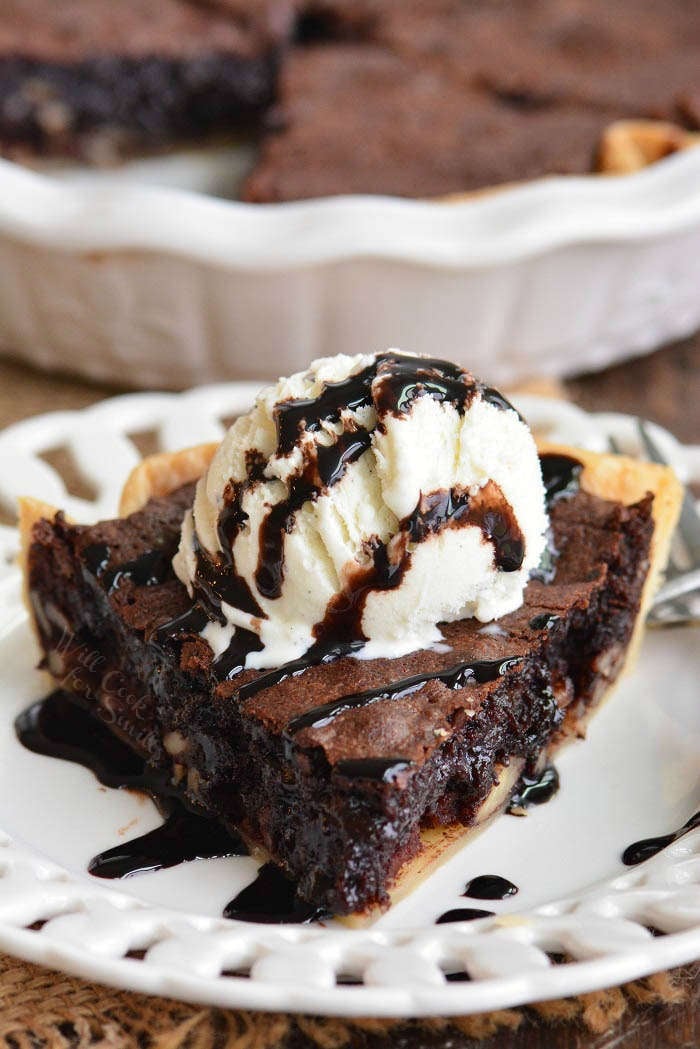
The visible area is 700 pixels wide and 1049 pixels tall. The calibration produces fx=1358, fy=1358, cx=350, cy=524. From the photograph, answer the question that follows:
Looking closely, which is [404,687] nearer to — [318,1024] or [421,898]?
[421,898]

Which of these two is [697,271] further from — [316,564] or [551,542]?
[316,564]

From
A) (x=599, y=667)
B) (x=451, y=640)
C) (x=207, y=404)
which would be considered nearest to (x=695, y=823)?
(x=599, y=667)

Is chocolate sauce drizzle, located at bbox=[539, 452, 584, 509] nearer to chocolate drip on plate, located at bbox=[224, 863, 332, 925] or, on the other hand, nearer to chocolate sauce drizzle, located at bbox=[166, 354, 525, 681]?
chocolate sauce drizzle, located at bbox=[166, 354, 525, 681]

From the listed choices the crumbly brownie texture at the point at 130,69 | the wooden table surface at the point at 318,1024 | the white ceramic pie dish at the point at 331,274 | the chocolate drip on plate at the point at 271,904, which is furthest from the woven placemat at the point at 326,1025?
the crumbly brownie texture at the point at 130,69

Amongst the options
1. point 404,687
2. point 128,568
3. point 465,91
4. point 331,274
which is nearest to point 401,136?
point 465,91

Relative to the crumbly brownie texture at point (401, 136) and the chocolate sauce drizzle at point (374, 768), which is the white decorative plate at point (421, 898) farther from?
the crumbly brownie texture at point (401, 136)

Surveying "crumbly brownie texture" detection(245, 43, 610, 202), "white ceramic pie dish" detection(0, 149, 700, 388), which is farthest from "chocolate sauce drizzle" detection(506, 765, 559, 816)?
"crumbly brownie texture" detection(245, 43, 610, 202)

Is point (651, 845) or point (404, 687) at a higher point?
point (404, 687)
